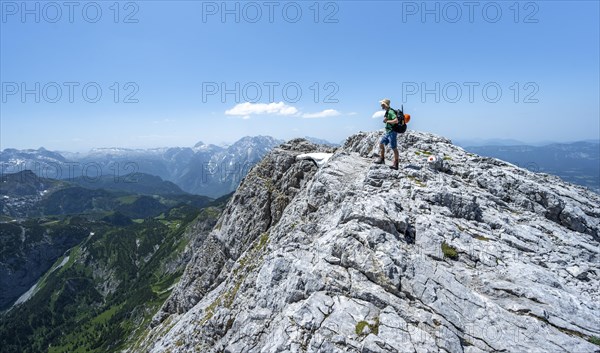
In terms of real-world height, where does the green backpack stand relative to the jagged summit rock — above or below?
above

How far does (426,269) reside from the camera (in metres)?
21.7

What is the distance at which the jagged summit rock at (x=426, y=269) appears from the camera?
1833cm

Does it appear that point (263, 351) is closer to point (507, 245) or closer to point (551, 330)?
point (551, 330)

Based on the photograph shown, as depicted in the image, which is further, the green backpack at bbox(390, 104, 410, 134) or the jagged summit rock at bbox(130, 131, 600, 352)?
the green backpack at bbox(390, 104, 410, 134)

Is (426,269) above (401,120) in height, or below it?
below

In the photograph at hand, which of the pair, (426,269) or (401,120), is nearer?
(426,269)

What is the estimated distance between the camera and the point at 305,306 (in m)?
20.4

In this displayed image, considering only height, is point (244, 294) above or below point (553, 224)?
below

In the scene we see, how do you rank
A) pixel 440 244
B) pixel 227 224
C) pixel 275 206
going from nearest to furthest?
pixel 440 244
pixel 275 206
pixel 227 224

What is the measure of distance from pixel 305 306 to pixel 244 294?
10.9 metres

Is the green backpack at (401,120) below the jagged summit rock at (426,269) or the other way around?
the other way around

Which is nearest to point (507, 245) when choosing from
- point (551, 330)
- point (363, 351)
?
point (551, 330)

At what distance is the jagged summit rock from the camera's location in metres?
18.3

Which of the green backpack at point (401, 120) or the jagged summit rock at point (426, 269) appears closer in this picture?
the jagged summit rock at point (426, 269)
